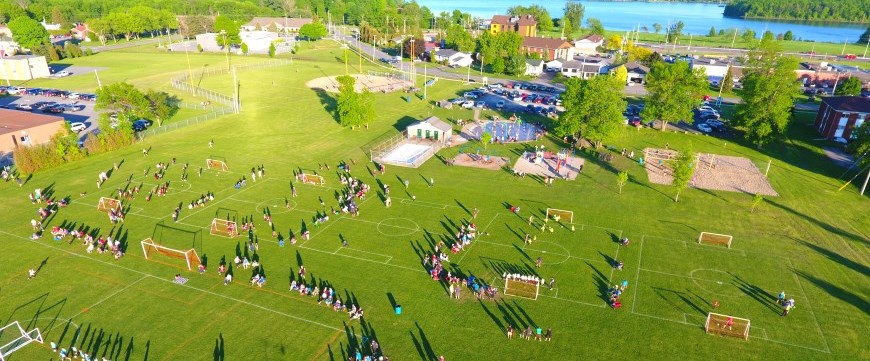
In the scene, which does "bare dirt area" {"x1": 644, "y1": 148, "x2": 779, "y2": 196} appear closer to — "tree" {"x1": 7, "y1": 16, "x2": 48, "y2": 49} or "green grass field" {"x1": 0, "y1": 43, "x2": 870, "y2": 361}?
"green grass field" {"x1": 0, "y1": 43, "x2": 870, "y2": 361}

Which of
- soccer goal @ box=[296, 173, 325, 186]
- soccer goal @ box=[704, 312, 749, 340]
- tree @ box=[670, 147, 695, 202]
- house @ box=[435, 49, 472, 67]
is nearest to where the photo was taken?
soccer goal @ box=[704, 312, 749, 340]

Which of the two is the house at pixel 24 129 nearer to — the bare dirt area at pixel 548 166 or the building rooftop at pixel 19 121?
the building rooftop at pixel 19 121

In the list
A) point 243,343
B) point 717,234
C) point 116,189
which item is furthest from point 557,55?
point 243,343

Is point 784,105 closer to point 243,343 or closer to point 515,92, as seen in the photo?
point 515,92

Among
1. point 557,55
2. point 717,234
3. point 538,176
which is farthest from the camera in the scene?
point 557,55

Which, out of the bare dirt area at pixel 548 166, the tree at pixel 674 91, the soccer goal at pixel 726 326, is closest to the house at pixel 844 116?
the tree at pixel 674 91

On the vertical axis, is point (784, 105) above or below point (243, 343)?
above

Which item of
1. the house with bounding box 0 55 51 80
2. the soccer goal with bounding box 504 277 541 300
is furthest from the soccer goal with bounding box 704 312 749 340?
the house with bounding box 0 55 51 80
